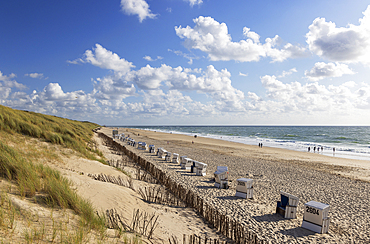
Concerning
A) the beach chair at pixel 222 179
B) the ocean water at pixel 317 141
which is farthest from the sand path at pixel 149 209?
the ocean water at pixel 317 141

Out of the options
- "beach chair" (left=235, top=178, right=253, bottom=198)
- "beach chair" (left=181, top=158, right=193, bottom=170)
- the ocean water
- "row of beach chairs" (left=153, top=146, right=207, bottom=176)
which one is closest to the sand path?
"beach chair" (left=235, top=178, right=253, bottom=198)

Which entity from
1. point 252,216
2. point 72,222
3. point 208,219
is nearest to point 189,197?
point 208,219

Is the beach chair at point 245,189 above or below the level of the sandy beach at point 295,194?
above

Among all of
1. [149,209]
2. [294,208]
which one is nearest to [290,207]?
[294,208]

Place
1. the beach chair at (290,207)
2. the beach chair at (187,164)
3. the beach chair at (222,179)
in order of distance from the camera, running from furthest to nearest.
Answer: the beach chair at (187,164) < the beach chair at (222,179) < the beach chair at (290,207)

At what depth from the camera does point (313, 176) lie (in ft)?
50.1

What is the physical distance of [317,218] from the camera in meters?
6.57

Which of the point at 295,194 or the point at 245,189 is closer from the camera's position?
the point at 245,189

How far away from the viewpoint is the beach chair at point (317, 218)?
21.3ft

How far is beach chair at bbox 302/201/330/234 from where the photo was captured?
650 cm

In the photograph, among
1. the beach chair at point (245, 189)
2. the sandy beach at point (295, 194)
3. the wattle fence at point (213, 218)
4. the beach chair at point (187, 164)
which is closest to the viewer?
the wattle fence at point (213, 218)

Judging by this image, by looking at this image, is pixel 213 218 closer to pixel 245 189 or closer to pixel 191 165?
pixel 245 189

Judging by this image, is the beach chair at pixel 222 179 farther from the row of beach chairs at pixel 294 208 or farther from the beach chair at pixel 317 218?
the beach chair at pixel 317 218

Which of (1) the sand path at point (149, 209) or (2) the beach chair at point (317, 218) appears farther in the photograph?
(2) the beach chair at point (317, 218)
